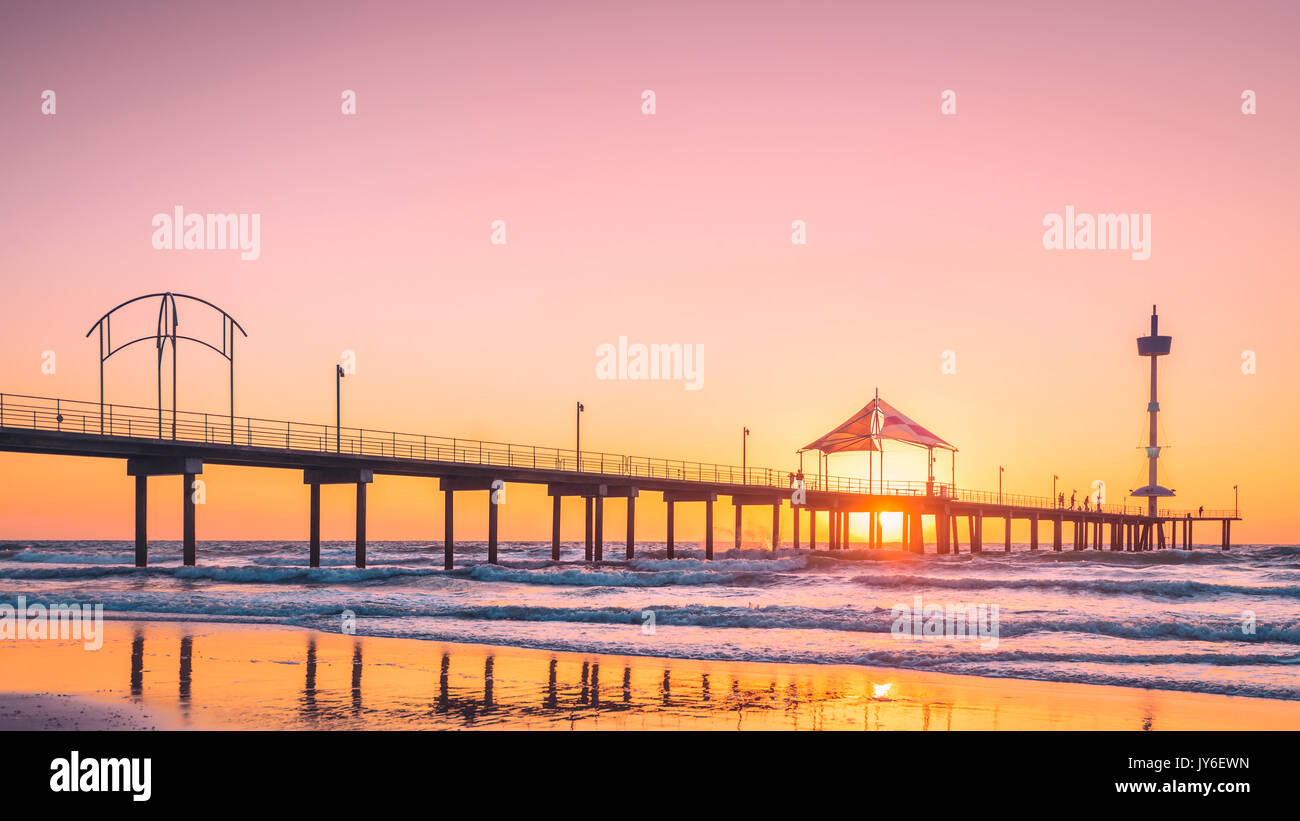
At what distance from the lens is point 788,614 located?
2211 centimetres

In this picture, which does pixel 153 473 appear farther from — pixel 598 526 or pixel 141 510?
pixel 598 526

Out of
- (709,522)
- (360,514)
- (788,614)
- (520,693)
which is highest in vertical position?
(520,693)

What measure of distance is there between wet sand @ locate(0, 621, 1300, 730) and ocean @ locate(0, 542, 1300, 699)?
5.23ft

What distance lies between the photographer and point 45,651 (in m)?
15.9

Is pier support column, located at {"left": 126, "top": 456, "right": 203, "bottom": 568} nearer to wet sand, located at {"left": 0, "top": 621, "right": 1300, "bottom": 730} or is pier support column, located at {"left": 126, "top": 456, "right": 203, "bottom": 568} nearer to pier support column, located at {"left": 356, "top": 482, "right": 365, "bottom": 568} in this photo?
pier support column, located at {"left": 356, "top": 482, "right": 365, "bottom": 568}

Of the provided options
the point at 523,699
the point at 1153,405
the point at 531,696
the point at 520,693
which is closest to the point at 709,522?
the point at 520,693

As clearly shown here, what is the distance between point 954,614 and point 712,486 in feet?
123

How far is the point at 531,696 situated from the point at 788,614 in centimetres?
1133

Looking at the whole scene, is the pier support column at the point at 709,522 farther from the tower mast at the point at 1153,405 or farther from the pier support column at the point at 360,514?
the tower mast at the point at 1153,405

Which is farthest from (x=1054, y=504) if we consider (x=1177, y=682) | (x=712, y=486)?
(x=1177, y=682)

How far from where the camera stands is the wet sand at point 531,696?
10.2 metres

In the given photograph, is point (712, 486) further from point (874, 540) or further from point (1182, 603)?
point (1182, 603)
